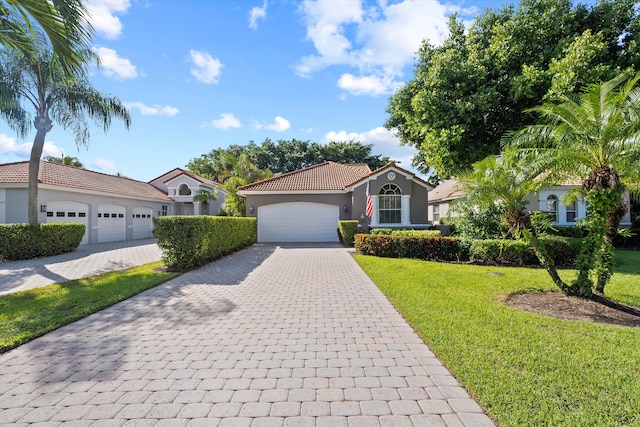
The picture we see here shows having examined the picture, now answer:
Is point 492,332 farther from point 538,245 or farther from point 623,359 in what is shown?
point 538,245

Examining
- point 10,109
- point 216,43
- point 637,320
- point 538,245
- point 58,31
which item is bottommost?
point 637,320

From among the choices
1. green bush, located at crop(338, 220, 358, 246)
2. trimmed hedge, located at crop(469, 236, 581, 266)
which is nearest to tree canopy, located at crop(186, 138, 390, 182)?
green bush, located at crop(338, 220, 358, 246)

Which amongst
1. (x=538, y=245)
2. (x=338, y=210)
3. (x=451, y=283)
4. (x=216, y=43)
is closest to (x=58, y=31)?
(x=216, y=43)

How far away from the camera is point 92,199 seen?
1852 cm

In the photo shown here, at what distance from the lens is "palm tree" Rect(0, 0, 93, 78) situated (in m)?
5.62

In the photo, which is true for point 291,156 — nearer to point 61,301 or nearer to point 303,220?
point 303,220

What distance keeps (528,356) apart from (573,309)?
3.19 meters

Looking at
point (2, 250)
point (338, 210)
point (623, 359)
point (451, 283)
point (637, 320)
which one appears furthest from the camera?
point (338, 210)

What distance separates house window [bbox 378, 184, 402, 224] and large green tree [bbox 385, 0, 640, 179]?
4420 millimetres

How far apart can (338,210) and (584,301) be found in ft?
46.0

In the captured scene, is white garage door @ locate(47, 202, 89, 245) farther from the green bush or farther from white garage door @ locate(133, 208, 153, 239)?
the green bush

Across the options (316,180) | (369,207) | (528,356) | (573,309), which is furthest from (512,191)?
(316,180)

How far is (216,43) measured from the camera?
10.2m

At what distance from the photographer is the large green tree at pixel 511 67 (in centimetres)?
1110
